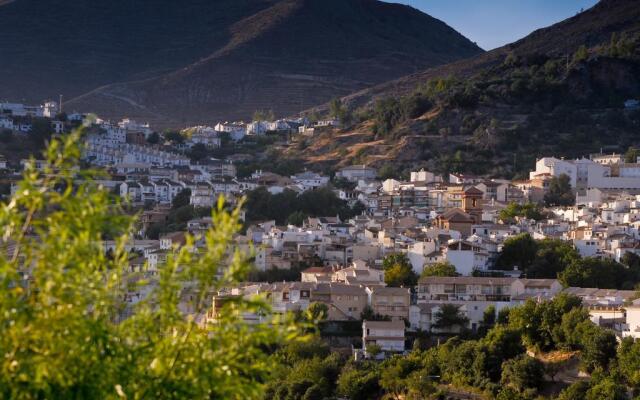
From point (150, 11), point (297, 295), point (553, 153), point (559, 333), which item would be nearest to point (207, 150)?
point (553, 153)

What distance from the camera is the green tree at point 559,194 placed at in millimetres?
53406

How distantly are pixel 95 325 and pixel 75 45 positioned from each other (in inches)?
5523

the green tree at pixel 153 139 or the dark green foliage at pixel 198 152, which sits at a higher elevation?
the green tree at pixel 153 139

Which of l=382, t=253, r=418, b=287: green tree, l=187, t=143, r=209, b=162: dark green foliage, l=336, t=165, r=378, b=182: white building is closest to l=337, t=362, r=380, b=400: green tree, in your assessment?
l=382, t=253, r=418, b=287: green tree

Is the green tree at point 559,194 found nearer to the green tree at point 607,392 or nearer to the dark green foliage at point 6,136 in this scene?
the dark green foliage at point 6,136

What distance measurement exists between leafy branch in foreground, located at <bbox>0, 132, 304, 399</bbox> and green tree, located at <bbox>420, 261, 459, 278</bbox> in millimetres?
28946

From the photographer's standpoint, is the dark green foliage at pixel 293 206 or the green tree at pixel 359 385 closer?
the green tree at pixel 359 385

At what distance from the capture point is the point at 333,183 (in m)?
59.4

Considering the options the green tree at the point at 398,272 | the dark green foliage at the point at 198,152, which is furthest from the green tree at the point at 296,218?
the dark green foliage at the point at 198,152

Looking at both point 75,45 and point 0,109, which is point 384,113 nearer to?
point 0,109

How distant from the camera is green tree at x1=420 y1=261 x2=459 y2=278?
3684cm

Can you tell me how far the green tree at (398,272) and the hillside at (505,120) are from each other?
2175 cm

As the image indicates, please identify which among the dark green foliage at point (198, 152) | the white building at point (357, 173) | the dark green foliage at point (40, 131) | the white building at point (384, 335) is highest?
the dark green foliage at point (40, 131)

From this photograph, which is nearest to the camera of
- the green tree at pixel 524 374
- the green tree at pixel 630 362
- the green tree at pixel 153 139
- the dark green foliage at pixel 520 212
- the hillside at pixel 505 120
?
the green tree at pixel 630 362
